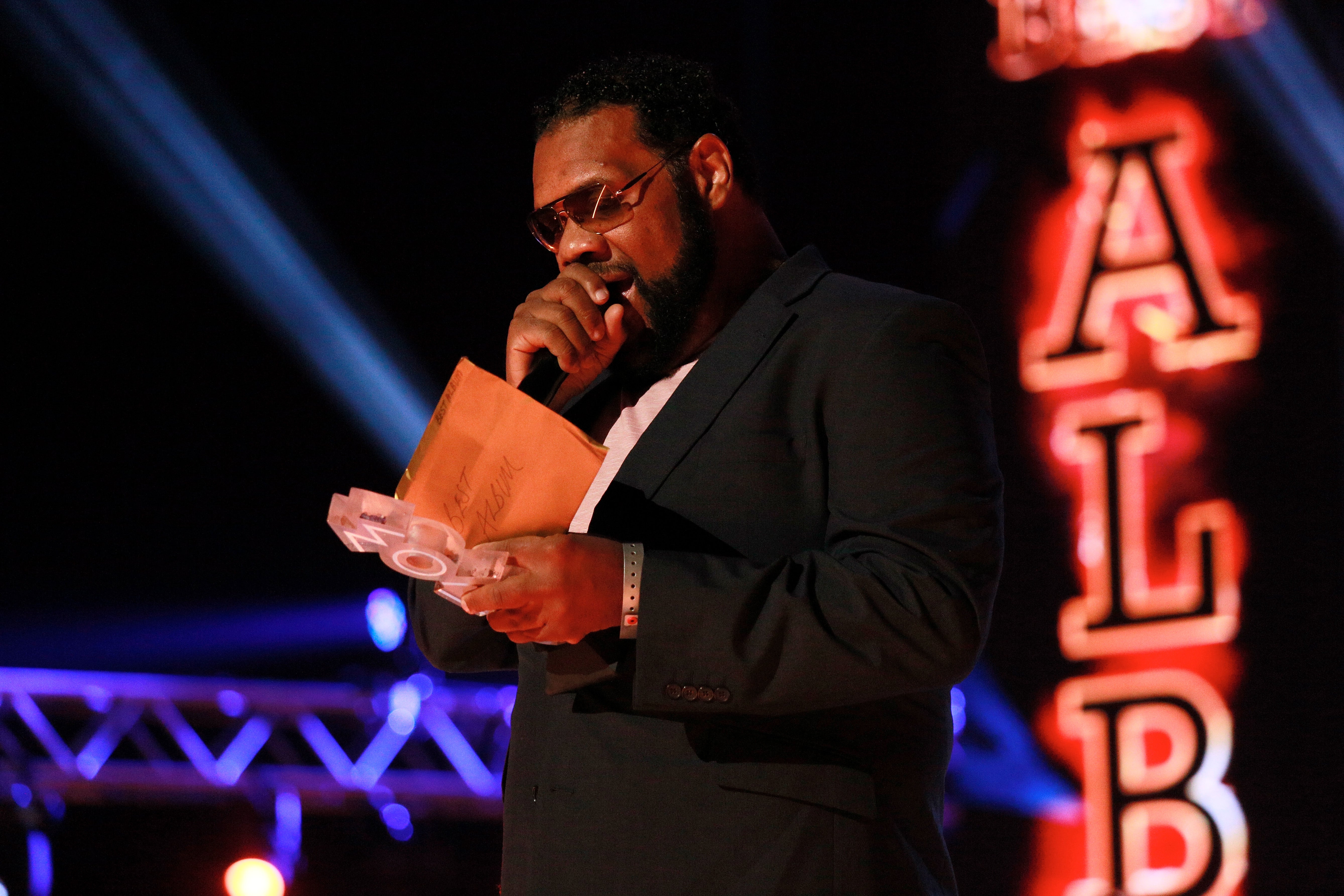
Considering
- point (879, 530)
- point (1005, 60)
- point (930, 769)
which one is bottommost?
point (930, 769)

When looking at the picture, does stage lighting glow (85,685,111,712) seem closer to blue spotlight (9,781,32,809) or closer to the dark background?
the dark background

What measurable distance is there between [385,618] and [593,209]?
19.7ft

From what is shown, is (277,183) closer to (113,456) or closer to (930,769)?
(113,456)

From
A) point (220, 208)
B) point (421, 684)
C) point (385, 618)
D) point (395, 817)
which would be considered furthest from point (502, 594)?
point (395, 817)

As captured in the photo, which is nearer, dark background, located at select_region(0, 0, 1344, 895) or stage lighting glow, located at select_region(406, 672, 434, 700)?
dark background, located at select_region(0, 0, 1344, 895)

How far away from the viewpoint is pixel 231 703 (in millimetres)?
7406

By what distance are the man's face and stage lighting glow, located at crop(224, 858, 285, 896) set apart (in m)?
3.13

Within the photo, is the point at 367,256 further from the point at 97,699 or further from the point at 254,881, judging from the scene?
the point at 254,881

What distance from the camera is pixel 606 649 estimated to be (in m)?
1.27

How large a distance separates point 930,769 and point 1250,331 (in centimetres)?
369

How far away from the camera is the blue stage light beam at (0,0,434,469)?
6188mm

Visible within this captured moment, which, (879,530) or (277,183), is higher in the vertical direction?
(277,183)

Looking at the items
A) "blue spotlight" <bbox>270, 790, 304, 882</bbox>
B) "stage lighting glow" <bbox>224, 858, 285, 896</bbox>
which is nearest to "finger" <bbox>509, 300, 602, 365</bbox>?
"stage lighting glow" <bbox>224, 858, 285, 896</bbox>

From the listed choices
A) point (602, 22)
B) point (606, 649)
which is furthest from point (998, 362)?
point (606, 649)
